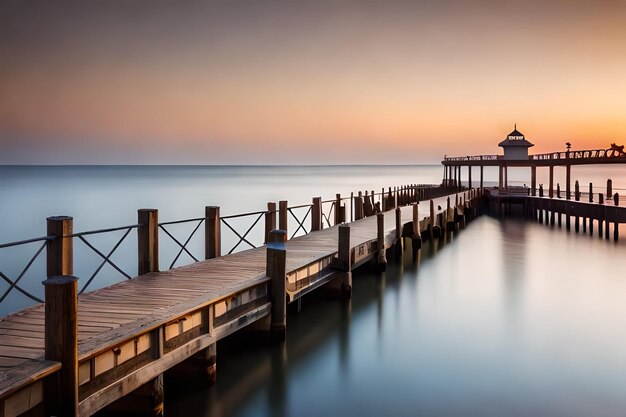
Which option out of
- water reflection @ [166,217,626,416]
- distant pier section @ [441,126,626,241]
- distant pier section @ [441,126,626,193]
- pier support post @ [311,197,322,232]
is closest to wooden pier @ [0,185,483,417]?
water reflection @ [166,217,626,416]

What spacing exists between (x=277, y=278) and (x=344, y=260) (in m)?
3.65

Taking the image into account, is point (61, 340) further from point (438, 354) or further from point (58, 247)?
point (438, 354)

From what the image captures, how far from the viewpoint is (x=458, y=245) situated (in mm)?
24188

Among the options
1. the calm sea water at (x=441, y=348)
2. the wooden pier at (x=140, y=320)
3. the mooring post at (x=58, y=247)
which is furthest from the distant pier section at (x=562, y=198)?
the mooring post at (x=58, y=247)

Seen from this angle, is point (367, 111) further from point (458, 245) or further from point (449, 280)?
point (449, 280)

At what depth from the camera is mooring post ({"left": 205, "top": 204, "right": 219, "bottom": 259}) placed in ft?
33.7

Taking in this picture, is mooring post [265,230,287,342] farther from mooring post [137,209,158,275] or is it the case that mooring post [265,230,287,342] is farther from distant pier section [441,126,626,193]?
distant pier section [441,126,626,193]

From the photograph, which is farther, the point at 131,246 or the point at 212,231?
the point at 131,246

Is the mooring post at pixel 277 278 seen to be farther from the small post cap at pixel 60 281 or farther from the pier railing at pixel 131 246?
the small post cap at pixel 60 281

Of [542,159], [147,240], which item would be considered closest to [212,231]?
[147,240]

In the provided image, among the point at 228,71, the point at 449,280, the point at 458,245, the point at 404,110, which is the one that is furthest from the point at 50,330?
the point at 404,110

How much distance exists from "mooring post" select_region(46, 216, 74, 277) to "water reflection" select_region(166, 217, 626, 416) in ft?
7.28

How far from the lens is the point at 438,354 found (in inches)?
383

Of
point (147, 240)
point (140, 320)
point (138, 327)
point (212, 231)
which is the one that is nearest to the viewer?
point (138, 327)
